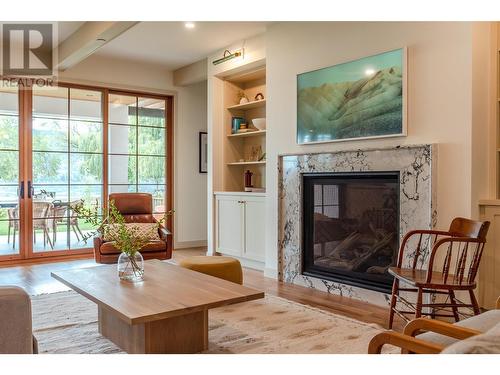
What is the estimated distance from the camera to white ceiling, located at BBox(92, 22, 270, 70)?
486cm

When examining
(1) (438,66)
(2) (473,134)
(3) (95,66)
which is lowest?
(2) (473,134)

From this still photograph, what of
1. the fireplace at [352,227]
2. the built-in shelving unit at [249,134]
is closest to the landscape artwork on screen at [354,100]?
the fireplace at [352,227]

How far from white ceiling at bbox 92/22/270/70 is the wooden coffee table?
3.01 meters

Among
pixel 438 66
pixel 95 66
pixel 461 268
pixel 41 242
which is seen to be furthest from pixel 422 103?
→ pixel 41 242

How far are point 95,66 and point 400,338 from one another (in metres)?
5.87

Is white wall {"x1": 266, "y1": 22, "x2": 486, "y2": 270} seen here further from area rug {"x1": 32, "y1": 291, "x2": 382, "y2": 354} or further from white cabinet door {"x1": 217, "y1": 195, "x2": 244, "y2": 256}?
white cabinet door {"x1": 217, "y1": 195, "x2": 244, "y2": 256}

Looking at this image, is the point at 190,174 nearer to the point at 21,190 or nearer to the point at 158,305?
the point at 21,190

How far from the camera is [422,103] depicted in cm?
345

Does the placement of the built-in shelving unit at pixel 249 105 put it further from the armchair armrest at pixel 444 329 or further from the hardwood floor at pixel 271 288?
the armchair armrest at pixel 444 329

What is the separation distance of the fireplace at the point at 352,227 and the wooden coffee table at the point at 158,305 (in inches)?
63.7

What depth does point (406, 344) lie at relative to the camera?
1.42m

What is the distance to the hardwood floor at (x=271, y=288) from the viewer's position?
3.47m

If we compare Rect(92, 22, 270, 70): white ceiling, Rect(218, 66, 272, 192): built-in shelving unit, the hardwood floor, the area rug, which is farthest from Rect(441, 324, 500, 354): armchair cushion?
Rect(218, 66, 272, 192): built-in shelving unit

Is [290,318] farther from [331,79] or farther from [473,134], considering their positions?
[331,79]
